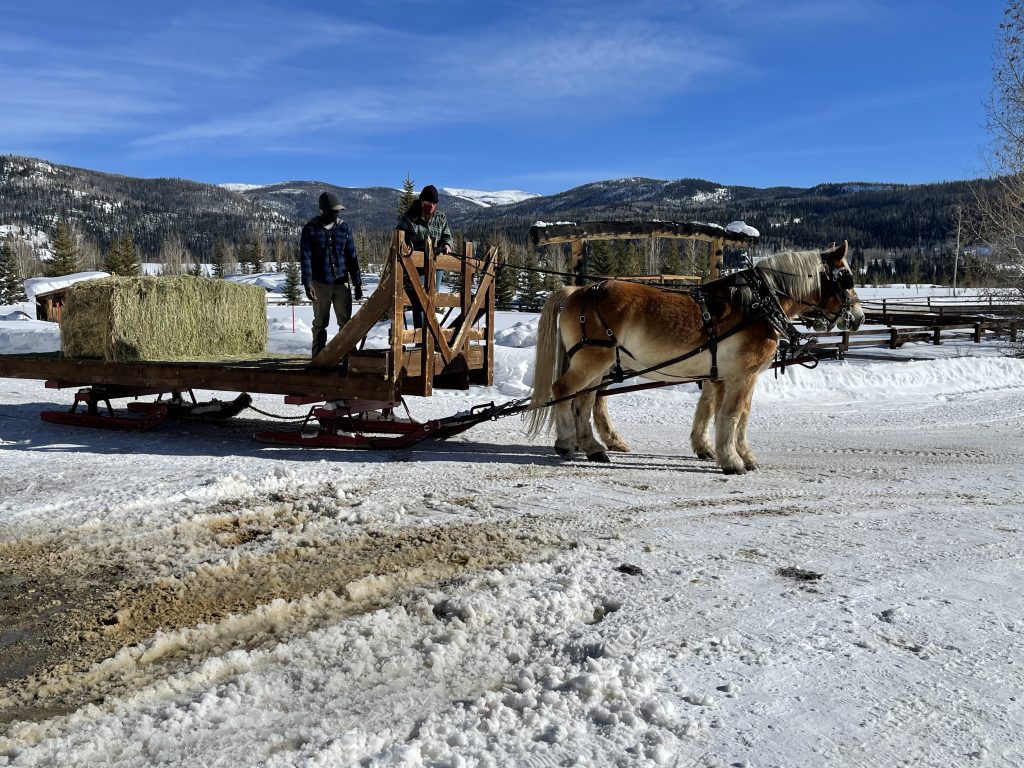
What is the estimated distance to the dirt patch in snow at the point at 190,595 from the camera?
304cm

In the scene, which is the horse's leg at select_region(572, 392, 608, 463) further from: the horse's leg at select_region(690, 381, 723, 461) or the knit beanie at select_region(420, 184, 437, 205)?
the knit beanie at select_region(420, 184, 437, 205)

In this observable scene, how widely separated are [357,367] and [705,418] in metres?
3.50

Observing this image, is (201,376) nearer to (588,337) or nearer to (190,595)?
(588,337)

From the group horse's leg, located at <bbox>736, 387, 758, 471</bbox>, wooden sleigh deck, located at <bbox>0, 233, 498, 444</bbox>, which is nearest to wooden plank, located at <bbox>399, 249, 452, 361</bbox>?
wooden sleigh deck, located at <bbox>0, 233, 498, 444</bbox>

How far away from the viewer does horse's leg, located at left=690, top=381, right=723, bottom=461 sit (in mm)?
7492

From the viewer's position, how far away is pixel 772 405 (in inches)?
440

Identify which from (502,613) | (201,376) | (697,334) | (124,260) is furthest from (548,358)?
(124,260)

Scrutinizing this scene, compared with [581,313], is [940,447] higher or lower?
lower

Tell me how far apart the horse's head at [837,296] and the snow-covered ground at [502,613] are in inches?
56.7

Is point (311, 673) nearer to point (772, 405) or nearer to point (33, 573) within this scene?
point (33, 573)

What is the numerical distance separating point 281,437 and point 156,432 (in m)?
1.65

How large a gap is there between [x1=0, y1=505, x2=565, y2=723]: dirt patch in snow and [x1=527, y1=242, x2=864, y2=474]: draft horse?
245 cm

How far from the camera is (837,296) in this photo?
7.30m

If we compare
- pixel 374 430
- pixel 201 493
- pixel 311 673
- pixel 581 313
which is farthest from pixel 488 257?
pixel 311 673
